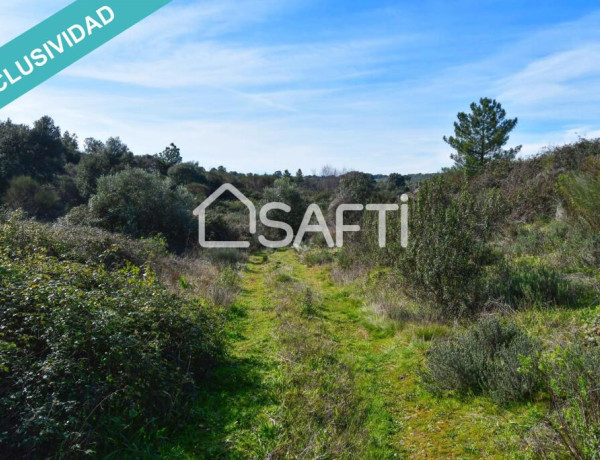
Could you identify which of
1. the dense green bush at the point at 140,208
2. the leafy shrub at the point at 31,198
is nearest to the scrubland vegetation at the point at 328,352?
the dense green bush at the point at 140,208

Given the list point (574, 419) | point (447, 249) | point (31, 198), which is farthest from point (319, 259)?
point (31, 198)

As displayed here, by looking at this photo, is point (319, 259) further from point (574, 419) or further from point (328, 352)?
point (574, 419)

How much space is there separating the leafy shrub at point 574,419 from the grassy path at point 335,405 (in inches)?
8.9

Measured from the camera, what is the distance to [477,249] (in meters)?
6.88

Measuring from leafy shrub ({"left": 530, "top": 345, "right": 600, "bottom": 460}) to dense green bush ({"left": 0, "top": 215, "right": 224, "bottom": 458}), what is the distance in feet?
11.4

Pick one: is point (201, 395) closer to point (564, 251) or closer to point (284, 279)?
point (284, 279)

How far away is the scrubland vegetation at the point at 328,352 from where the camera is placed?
3.43m

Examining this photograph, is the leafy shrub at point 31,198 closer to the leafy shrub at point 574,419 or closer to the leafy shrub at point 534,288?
the leafy shrub at point 534,288

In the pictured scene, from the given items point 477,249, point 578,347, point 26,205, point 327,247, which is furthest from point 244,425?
point 26,205

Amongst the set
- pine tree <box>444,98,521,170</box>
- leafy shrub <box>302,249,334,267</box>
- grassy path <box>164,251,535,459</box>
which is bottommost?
grassy path <box>164,251,535,459</box>

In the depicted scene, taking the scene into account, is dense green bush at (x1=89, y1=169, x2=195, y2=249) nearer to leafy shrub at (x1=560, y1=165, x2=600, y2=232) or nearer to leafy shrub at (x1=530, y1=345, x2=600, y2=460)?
leafy shrub at (x1=560, y1=165, x2=600, y2=232)

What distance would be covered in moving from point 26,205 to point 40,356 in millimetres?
17361

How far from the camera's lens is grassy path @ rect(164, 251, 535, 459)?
364 cm

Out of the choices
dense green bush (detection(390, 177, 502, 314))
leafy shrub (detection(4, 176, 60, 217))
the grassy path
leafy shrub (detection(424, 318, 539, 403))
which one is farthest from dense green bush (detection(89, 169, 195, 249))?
leafy shrub (detection(424, 318, 539, 403))
